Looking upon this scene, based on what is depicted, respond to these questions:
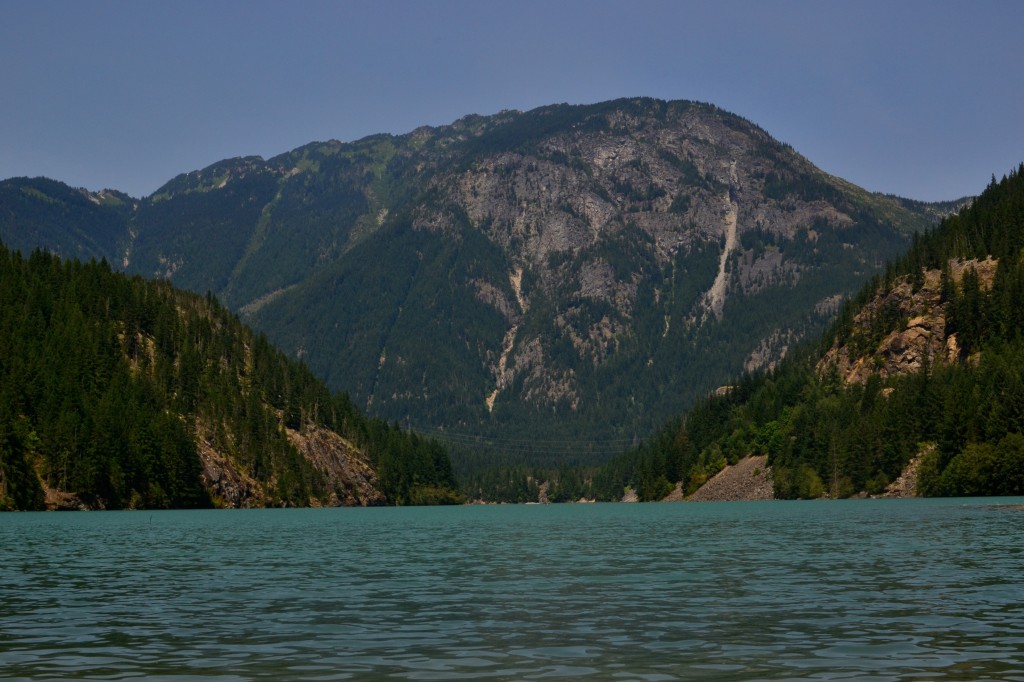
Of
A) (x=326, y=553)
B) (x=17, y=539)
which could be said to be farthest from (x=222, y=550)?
(x=17, y=539)

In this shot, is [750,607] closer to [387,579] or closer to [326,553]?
[387,579]

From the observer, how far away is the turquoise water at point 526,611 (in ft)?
92.1

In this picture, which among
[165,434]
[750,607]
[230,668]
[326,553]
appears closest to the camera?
[230,668]

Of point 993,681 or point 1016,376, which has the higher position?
point 1016,376

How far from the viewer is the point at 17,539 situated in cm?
Result: 8762

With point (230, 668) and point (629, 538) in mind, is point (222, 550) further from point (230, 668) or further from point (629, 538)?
point (230, 668)

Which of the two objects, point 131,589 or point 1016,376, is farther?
point 1016,376

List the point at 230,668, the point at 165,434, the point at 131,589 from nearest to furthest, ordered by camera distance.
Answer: the point at 230,668 → the point at 131,589 → the point at 165,434

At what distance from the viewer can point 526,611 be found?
128 ft

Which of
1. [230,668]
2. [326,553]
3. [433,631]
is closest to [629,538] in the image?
[326,553]

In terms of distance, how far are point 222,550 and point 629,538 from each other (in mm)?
32052

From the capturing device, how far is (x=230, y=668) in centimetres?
2811

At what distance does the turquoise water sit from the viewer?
2806cm

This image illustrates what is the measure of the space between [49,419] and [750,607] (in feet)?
545
